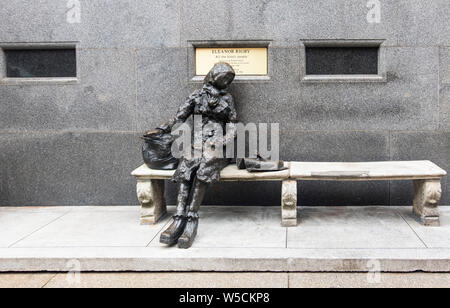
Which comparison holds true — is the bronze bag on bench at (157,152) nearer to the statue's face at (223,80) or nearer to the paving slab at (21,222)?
the statue's face at (223,80)

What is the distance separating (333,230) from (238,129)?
73.7 inches

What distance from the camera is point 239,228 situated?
16.8 ft

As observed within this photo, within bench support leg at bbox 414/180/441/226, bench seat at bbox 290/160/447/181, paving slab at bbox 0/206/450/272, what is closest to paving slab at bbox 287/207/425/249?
paving slab at bbox 0/206/450/272

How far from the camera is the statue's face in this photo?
5.39 m

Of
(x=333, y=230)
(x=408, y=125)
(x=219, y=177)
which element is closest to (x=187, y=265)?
(x=219, y=177)

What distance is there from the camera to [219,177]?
16.8 feet

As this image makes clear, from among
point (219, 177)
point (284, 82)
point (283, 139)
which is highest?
point (284, 82)

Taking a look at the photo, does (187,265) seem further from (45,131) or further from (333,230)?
(45,131)

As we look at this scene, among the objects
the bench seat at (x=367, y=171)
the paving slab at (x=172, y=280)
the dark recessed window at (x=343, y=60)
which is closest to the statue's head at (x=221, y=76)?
the dark recessed window at (x=343, y=60)

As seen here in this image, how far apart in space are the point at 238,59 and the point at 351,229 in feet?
8.90

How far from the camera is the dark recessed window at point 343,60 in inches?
234

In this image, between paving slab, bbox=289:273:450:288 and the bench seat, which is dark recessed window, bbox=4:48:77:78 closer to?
the bench seat

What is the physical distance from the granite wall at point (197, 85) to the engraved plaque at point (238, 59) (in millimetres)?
149

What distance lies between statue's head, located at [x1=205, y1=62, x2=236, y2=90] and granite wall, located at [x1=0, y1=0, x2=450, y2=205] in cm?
56
